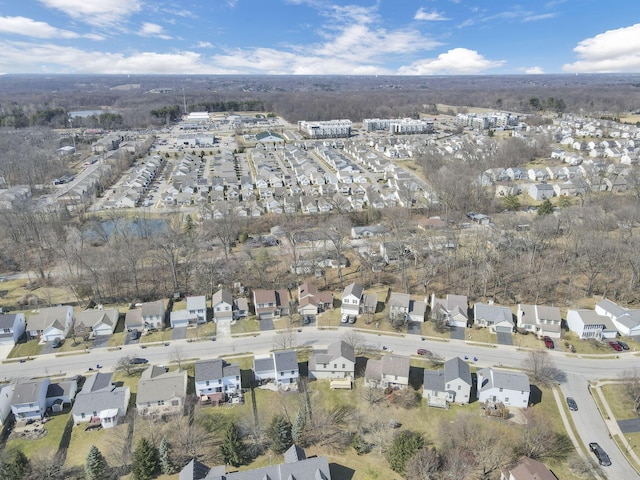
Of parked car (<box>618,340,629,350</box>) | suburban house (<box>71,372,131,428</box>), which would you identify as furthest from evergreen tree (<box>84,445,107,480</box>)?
parked car (<box>618,340,629,350</box>)

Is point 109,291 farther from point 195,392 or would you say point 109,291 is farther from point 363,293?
point 363,293

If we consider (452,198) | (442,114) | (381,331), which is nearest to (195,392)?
(381,331)

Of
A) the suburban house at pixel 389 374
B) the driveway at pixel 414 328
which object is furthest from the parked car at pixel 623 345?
the suburban house at pixel 389 374

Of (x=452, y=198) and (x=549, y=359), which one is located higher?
(x=452, y=198)

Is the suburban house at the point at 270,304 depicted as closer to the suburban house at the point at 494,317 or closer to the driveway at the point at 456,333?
the driveway at the point at 456,333

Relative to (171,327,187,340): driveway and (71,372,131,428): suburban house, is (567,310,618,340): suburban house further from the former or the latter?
(71,372,131,428): suburban house

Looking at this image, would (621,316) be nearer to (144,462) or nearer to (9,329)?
(144,462)
